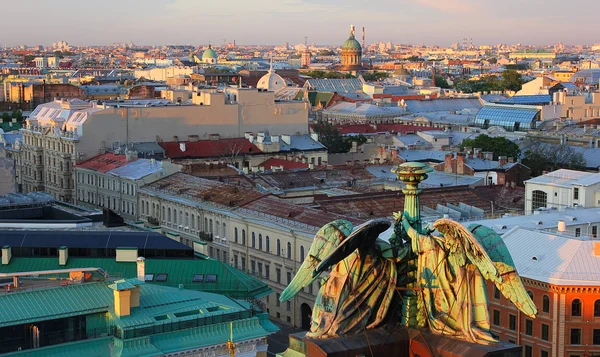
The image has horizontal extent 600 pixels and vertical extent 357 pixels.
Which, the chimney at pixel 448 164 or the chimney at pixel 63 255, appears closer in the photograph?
the chimney at pixel 63 255

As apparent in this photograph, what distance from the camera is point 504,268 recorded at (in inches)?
604

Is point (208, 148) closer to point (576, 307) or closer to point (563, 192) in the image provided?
point (563, 192)

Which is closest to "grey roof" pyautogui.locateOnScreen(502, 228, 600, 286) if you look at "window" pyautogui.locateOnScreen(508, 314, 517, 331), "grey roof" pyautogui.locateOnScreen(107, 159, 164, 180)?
"window" pyautogui.locateOnScreen(508, 314, 517, 331)

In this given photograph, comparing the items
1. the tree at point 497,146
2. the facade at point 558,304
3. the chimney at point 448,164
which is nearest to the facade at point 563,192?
the chimney at point 448,164

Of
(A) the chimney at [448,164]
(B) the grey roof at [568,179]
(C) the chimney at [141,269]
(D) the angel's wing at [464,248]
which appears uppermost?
(D) the angel's wing at [464,248]

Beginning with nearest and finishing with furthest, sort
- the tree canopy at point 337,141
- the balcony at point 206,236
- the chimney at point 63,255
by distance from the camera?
the chimney at point 63,255, the balcony at point 206,236, the tree canopy at point 337,141

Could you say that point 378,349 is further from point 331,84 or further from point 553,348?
point 331,84

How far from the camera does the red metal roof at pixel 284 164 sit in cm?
7981

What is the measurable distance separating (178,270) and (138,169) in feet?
113

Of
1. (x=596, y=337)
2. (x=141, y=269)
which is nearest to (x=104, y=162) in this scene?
(x=141, y=269)

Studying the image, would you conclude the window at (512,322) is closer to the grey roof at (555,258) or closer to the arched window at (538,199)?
the grey roof at (555,258)

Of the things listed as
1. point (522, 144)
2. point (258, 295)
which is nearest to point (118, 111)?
point (522, 144)

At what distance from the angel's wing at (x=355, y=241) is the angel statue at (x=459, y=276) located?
47 centimetres

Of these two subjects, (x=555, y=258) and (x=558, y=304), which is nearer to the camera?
(x=558, y=304)
